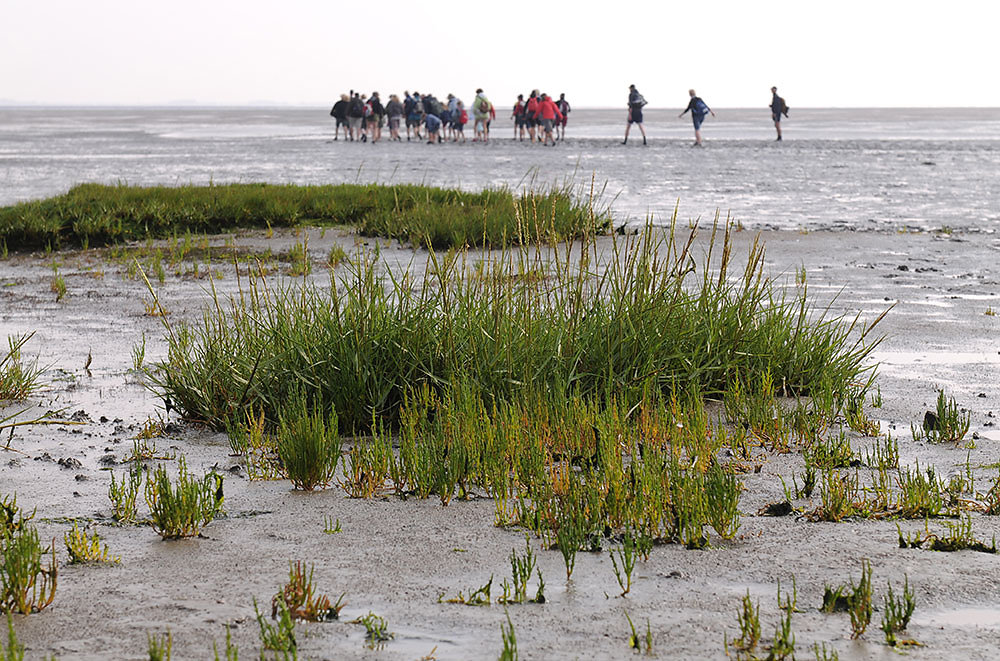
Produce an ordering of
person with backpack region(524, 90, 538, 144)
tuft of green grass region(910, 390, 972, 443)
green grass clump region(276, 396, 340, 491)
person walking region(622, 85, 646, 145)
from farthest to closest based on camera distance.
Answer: person with backpack region(524, 90, 538, 144), person walking region(622, 85, 646, 145), tuft of green grass region(910, 390, 972, 443), green grass clump region(276, 396, 340, 491)

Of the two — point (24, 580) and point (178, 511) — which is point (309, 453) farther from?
point (24, 580)

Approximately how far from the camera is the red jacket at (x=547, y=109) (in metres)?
38.8

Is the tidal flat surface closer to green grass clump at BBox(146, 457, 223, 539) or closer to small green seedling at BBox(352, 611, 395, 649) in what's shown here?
green grass clump at BBox(146, 457, 223, 539)

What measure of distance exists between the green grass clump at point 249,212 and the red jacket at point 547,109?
22555mm

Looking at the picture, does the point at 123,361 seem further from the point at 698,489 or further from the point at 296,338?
the point at 698,489

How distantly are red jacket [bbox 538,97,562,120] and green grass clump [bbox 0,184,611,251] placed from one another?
22555 mm

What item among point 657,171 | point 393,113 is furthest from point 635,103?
point 657,171

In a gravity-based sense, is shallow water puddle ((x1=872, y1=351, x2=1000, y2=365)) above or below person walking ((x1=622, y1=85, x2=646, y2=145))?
below

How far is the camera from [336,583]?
12.4 ft

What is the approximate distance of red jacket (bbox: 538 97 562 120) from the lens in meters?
38.8

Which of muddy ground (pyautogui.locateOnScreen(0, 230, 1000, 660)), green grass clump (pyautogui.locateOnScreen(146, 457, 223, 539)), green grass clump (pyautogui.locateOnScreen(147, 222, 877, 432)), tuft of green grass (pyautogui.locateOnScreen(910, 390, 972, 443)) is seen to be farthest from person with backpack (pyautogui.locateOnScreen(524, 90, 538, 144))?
green grass clump (pyautogui.locateOnScreen(146, 457, 223, 539))

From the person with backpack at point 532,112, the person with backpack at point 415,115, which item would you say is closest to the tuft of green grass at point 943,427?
the person with backpack at point 532,112

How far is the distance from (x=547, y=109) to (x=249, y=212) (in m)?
24.7

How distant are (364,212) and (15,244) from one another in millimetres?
4484
